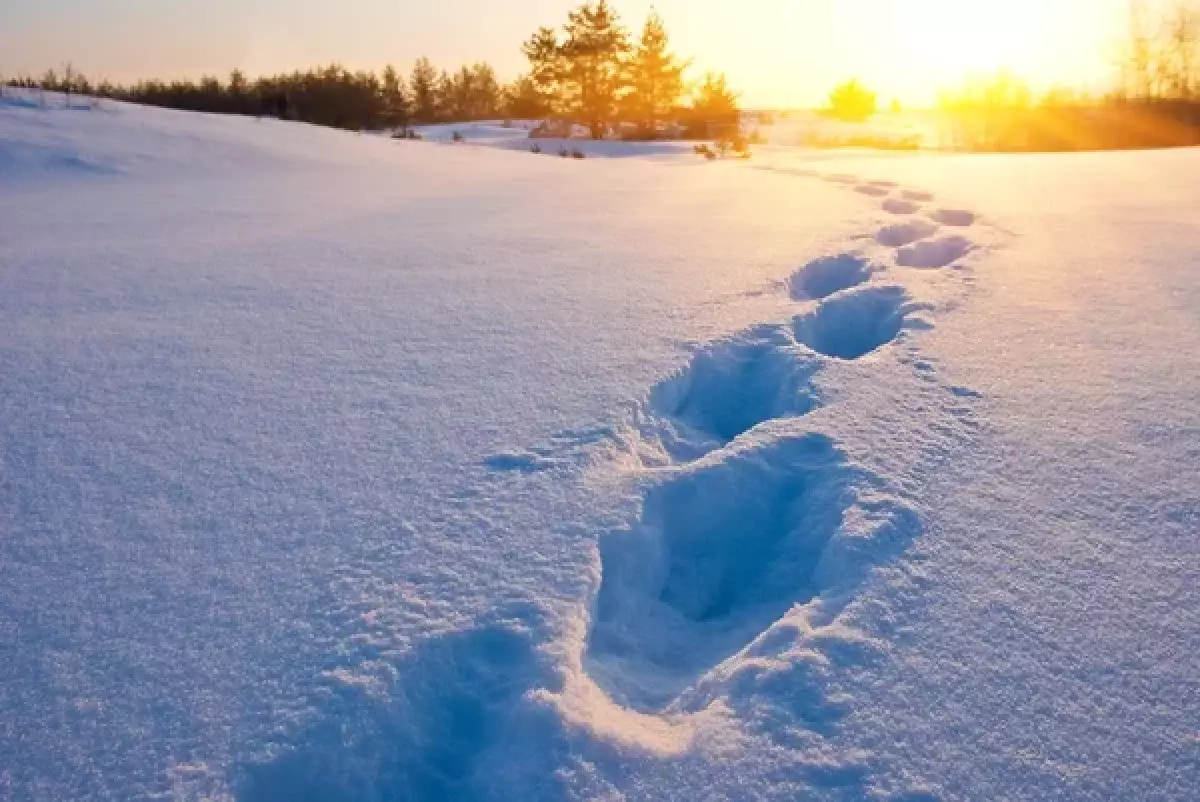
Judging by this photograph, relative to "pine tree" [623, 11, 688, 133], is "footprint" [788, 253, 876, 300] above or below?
below

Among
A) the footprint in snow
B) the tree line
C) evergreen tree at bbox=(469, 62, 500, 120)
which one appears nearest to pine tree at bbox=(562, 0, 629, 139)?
the tree line

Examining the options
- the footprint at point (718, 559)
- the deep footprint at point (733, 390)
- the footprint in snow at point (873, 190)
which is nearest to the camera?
the footprint at point (718, 559)

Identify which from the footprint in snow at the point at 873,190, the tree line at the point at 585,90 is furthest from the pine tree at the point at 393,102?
the footprint in snow at the point at 873,190

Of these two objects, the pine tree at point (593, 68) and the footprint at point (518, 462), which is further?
the pine tree at point (593, 68)

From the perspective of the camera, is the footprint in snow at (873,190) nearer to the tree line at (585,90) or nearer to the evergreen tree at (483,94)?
the tree line at (585,90)

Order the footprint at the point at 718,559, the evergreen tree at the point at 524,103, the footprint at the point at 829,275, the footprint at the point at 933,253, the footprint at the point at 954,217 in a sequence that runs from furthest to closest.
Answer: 1. the evergreen tree at the point at 524,103
2. the footprint at the point at 954,217
3. the footprint at the point at 933,253
4. the footprint at the point at 829,275
5. the footprint at the point at 718,559

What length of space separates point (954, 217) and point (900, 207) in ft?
1.46

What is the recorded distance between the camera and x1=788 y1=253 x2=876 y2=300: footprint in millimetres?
2535

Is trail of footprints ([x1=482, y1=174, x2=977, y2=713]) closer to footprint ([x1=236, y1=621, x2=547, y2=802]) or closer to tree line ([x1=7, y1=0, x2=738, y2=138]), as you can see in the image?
footprint ([x1=236, y1=621, x2=547, y2=802])

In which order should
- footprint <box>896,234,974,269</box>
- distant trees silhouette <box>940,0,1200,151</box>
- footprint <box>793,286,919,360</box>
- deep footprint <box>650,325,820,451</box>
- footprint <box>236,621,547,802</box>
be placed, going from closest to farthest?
footprint <box>236,621,547,802</box> → deep footprint <box>650,325,820,451</box> → footprint <box>793,286,919,360</box> → footprint <box>896,234,974,269</box> → distant trees silhouette <box>940,0,1200,151</box>

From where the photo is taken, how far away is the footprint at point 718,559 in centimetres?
115

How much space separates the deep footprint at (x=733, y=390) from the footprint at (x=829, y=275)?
59 cm

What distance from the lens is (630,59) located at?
2256 centimetres

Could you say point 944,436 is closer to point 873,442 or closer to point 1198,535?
point 873,442
